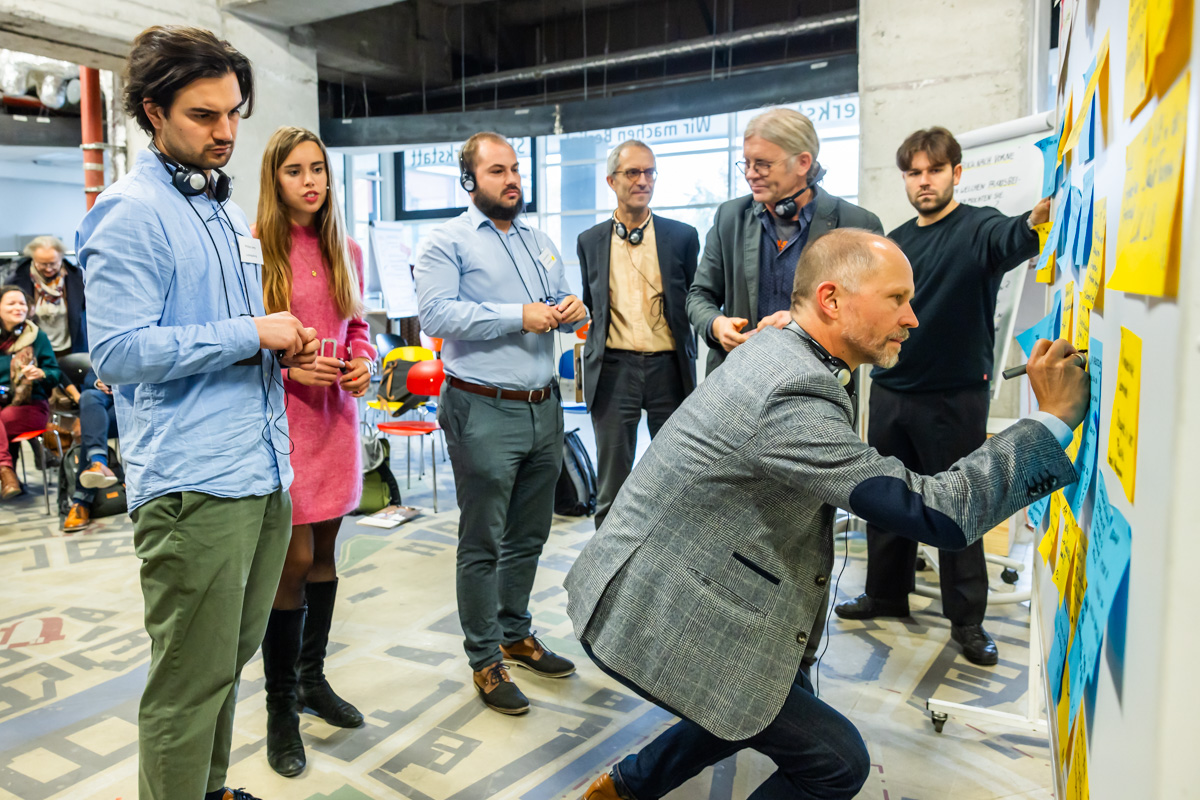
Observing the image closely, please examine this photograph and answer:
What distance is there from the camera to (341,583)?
371cm

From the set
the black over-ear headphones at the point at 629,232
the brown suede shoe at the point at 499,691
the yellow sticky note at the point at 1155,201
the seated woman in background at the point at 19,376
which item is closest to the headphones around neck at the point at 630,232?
the black over-ear headphones at the point at 629,232

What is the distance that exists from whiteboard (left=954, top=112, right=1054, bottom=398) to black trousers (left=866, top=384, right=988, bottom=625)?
53 cm

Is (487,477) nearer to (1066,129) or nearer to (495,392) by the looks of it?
(495,392)

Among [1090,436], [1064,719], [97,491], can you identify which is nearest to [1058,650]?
[1064,719]

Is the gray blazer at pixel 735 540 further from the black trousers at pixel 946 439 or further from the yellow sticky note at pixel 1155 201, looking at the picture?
A: the black trousers at pixel 946 439

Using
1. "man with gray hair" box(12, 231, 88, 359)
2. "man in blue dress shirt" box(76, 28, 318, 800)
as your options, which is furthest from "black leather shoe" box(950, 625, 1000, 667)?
"man with gray hair" box(12, 231, 88, 359)

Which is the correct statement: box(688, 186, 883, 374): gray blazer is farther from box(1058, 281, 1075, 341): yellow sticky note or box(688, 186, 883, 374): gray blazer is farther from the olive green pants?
the olive green pants

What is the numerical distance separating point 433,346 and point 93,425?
2.23 meters

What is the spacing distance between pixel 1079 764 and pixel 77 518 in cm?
502

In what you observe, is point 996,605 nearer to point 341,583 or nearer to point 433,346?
point 341,583

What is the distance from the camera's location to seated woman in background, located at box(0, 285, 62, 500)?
5125 millimetres

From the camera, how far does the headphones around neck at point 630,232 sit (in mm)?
3256

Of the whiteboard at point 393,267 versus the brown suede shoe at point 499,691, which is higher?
the whiteboard at point 393,267

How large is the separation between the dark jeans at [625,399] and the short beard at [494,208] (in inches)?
31.0
